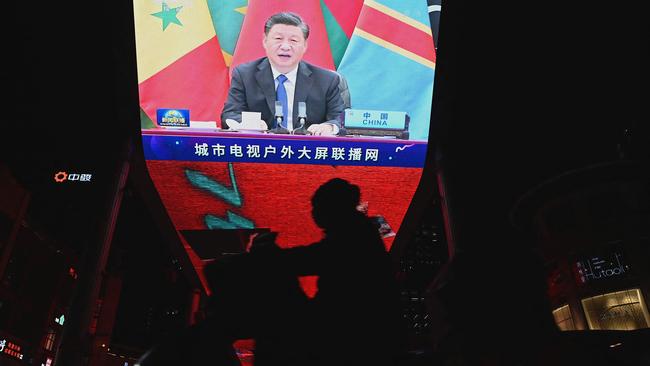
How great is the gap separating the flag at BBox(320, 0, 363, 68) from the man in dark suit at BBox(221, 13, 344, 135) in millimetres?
601

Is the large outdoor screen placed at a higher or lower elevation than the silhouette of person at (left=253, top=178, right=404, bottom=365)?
higher

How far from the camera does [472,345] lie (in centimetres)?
142

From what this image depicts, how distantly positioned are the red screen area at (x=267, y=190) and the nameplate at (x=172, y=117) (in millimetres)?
988

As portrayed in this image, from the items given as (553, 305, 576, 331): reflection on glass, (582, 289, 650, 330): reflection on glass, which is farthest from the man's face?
(553, 305, 576, 331): reflection on glass

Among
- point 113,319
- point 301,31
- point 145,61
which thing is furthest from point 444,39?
point 113,319

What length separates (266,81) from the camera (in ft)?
23.6

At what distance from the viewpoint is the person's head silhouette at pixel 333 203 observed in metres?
1.73

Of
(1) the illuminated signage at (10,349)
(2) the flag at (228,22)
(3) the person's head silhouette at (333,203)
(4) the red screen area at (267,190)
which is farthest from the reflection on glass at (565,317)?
(1) the illuminated signage at (10,349)

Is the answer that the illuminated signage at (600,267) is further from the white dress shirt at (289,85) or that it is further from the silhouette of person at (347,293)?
the silhouette of person at (347,293)

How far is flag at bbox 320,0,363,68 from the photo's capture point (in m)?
7.39

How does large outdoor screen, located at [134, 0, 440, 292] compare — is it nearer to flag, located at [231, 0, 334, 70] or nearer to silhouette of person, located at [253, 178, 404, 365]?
flag, located at [231, 0, 334, 70]

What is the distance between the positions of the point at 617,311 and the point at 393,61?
34.9 ft

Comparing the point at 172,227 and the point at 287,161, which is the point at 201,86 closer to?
the point at 287,161

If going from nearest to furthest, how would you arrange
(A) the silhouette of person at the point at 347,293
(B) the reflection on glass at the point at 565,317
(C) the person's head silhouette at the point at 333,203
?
(A) the silhouette of person at the point at 347,293 → (C) the person's head silhouette at the point at 333,203 → (B) the reflection on glass at the point at 565,317
